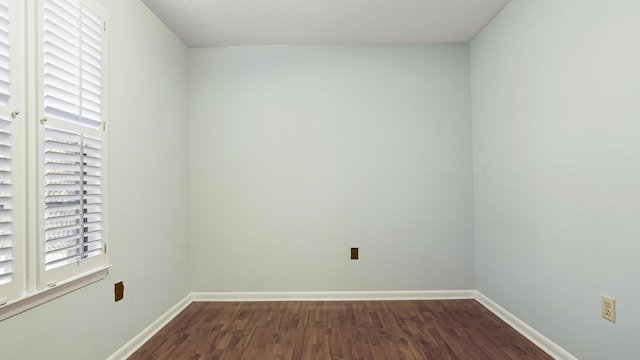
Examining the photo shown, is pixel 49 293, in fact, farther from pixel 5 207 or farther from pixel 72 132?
pixel 72 132

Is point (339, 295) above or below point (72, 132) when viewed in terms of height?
below

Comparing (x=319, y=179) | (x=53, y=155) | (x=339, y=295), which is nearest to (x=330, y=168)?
(x=319, y=179)

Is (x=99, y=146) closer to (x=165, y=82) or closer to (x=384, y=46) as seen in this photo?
(x=165, y=82)

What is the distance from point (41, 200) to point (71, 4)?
0.98 m

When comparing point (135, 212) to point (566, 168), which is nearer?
point (566, 168)

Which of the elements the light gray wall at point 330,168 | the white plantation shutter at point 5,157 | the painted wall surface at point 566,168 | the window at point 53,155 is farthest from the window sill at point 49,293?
the painted wall surface at point 566,168

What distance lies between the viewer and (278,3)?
2275 mm

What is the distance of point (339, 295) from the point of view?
2930mm

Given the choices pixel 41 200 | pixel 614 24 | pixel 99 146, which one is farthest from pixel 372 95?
pixel 41 200

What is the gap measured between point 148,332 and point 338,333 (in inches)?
52.2

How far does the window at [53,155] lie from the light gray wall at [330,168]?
3.97 ft

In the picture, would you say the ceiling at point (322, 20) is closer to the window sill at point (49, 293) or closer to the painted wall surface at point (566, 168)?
the painted wall surface at point (566, 168)

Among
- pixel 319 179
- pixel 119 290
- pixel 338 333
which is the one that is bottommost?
pixel 338 333

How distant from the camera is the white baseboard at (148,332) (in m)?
1.96
